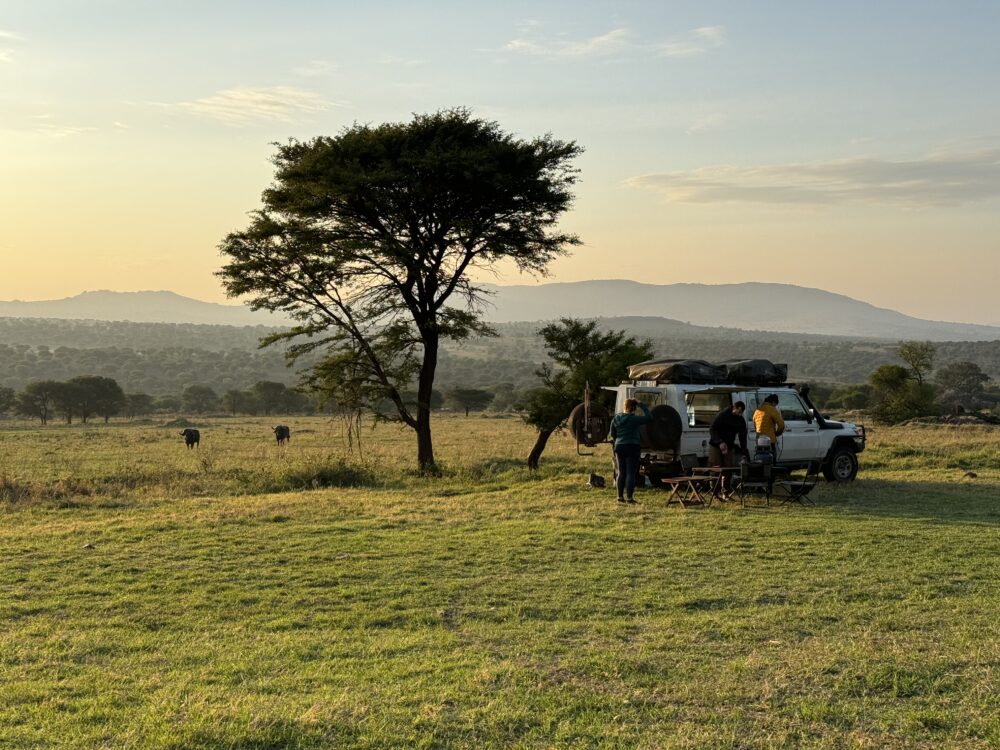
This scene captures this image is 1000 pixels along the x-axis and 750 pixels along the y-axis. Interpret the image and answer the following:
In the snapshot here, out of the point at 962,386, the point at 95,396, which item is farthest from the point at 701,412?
the point at 962,386

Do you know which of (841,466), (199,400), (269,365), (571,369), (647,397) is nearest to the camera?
(647,397)

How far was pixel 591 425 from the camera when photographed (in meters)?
18.5

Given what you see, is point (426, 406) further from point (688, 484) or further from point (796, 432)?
point (796, 432)

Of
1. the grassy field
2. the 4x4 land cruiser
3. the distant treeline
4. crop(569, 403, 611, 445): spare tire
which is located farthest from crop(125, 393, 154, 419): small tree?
the 4x4 land cruiser

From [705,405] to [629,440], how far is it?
3127 millimetres

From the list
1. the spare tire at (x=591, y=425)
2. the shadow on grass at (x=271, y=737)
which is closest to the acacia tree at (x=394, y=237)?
the spare tire at (x=591, y=425)

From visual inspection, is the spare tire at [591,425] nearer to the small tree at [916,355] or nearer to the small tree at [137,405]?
the small tree at [916,355]

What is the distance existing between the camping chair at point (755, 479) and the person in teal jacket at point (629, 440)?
5.92 ft

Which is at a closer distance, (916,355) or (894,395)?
(894,395)

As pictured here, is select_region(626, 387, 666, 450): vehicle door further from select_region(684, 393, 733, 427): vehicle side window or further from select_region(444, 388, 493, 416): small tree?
select_region(444, 388, 493, 416): small tree

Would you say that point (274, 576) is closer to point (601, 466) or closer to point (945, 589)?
point (945, 589)

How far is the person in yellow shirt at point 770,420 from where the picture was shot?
16.4 meters

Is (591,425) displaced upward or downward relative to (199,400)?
Answer: upward

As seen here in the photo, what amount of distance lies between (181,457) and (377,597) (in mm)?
23436
